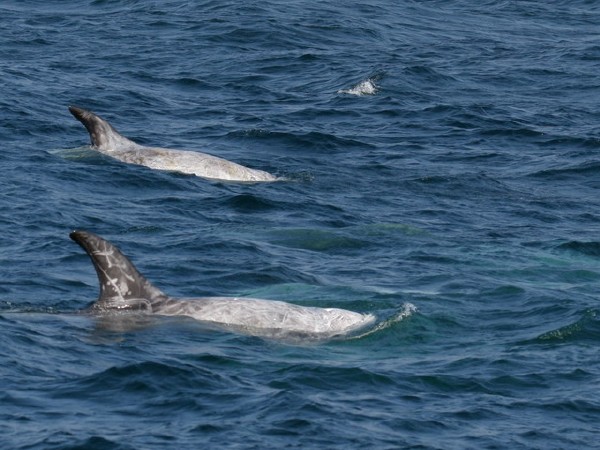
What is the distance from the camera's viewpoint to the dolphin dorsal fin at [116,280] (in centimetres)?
1895

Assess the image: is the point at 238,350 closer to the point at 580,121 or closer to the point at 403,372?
the point at 403,372

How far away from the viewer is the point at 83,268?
22391mm

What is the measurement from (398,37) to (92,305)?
26.7 metres

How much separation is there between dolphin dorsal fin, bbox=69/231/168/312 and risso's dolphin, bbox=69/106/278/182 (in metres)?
9.73

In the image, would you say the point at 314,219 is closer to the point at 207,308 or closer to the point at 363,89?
the point at 207,308

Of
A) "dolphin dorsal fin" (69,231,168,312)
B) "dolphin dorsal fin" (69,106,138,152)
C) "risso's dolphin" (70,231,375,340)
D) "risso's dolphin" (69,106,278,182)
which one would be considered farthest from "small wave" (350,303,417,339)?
"dolphin dorsal fin" (69,106,138,152)

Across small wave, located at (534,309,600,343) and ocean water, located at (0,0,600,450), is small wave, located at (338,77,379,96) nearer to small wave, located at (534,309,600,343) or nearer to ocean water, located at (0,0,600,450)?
ocean water, located at (0,0,600,450)

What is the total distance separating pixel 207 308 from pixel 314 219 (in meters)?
7.01

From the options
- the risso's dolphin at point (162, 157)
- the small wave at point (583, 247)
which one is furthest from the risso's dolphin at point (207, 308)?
the risso's dolphin at point (162, 157)

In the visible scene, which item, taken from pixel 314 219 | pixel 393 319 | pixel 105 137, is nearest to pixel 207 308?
pixel 393 319

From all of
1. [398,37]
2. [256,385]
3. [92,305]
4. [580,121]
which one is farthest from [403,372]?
[398,37]

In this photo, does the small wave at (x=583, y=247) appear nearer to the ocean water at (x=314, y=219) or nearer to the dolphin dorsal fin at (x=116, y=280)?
the ocean water at (x=314, y=219)

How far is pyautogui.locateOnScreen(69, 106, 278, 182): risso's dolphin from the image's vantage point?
29156mm

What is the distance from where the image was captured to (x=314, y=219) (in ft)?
86.6
